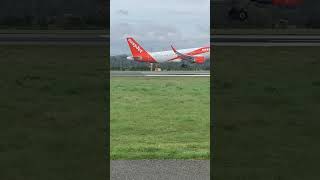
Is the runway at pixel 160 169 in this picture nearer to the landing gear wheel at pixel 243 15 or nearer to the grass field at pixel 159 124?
the grass field at pixel 159 124

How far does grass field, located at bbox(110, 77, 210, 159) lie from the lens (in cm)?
363

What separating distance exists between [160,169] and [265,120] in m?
1.32

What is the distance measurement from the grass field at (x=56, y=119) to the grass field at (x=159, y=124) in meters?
0.32

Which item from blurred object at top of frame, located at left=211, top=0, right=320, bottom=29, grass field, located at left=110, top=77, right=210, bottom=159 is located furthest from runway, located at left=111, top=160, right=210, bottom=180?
blurred object at top of frame, located at left=211, top=0, right=320, bottom=29

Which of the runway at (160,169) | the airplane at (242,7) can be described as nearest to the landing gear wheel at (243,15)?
the airplane at (242,7)

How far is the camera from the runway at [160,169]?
3.06 meters

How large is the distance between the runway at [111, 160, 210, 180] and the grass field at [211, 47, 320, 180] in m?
0.15

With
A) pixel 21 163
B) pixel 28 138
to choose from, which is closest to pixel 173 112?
pixel 28 138

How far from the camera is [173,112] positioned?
5.00 metres

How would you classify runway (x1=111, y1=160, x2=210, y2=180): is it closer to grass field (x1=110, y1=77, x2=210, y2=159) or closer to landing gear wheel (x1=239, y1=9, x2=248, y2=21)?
grass field (x1=110, y1=77, x2=210, y2=159)

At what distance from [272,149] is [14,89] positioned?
3242 millimetres

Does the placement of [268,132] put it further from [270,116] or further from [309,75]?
[309,75]

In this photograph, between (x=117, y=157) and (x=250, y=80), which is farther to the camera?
(x=250, y=80)

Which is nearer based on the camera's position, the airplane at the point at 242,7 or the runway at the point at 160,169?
the runway at the point at 160,169
